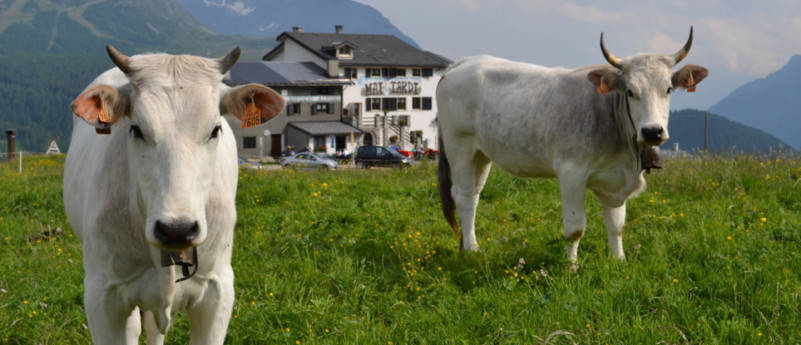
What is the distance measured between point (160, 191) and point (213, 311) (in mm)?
1058

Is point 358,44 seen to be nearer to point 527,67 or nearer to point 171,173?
point 527,67

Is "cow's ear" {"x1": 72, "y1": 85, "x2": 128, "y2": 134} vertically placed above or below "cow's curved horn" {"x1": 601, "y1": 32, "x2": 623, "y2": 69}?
below

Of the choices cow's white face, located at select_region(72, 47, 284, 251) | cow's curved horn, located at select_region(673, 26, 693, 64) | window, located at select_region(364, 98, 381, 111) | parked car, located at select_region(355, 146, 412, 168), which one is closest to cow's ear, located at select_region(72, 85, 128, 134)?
cow's white face, located at select_region(72, 47, 284, 251)

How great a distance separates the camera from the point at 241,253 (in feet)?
22.2

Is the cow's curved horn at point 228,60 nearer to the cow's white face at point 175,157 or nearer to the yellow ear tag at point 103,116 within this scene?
the cow's white face at point 175,157

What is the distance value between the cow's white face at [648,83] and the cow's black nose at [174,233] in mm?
4008

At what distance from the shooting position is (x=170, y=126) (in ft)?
9.78

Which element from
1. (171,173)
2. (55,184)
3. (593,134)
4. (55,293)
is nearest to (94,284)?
(171,173)

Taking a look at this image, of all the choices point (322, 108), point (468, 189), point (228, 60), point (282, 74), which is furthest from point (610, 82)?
point (322, 108)

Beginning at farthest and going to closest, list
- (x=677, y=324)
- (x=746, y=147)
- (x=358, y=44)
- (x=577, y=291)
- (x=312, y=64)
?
(x=358, y=44) → (x=312, y=64) → (x=746, y=147) → (x=577, y=291) → (x=677, y=324)

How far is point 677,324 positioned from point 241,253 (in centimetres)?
410

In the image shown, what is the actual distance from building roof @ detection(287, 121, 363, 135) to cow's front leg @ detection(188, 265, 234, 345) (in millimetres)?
54645

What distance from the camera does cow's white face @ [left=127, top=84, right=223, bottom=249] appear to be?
111 inches

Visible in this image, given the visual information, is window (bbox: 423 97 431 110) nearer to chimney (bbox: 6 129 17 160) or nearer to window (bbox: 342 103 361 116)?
window (bbox: 342 103 361 116)
